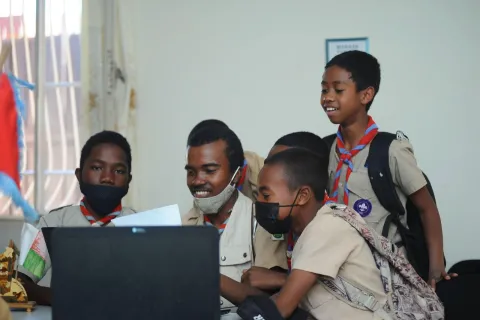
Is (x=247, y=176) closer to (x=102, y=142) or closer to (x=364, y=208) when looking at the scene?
(x=364, y=208)

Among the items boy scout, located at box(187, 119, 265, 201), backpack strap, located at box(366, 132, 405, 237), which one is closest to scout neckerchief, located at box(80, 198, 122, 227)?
boy scout, located at box(187, 119, 265, 201)

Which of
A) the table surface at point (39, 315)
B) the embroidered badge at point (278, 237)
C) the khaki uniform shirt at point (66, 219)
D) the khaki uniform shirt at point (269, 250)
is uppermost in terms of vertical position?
the khaki uniform shirt at point (66, 219)

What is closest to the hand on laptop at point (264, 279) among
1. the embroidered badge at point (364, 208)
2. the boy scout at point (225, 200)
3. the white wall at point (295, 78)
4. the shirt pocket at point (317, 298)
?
the shirt pocket at point (317, 298)

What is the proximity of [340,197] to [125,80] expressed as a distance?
6.37 ft

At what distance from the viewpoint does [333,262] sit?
1.75 metres

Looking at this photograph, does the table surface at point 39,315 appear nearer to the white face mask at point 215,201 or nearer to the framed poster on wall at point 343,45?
the white face mask at point 215,201

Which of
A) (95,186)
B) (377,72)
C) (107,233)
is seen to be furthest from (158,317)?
(377,72)

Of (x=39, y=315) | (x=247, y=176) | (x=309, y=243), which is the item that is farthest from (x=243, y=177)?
(x=39, y=315)

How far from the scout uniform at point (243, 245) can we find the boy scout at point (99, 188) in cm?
49

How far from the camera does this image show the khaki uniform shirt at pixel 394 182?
2.27 metres

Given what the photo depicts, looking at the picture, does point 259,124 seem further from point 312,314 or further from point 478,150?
point 312,314

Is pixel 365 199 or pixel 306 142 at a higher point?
pixel 306 142

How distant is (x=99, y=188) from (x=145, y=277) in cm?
119

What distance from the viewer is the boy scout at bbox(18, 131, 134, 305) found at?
95.7 inches
